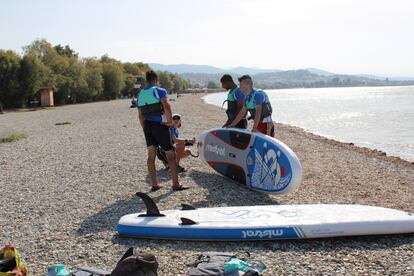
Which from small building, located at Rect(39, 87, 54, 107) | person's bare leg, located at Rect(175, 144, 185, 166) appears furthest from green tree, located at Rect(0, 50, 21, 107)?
person's bare leg, located at Rect(175, 144, 185, 166)

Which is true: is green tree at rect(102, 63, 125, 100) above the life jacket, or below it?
above

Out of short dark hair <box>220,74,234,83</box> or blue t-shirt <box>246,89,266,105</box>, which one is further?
short dark hair <box>220,74,234,83</box>

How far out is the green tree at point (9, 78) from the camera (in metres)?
50.9

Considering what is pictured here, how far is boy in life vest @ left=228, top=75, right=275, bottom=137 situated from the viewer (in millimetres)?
7672

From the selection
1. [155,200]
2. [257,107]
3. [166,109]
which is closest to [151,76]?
[166,109]

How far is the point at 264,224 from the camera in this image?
5.28 m

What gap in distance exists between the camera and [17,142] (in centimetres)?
1725

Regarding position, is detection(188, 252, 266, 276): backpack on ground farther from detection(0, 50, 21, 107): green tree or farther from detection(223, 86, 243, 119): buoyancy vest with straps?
detection(0, 50, 21, 107): green tree

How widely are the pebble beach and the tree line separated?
103ft

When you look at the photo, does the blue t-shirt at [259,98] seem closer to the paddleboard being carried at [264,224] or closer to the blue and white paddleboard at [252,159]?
the blue and white paddleboard at [252,159]

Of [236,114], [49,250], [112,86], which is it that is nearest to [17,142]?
[236,114]

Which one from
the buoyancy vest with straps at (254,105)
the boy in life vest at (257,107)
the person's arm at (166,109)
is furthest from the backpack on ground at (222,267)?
the buoyancy vest with straps at (254,105)

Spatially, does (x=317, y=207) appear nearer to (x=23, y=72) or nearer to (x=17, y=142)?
(x=17, y=142)

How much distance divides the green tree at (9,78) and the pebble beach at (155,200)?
40.9m
